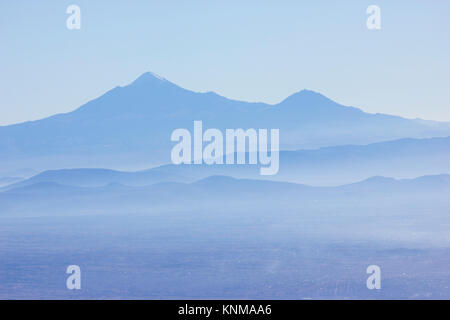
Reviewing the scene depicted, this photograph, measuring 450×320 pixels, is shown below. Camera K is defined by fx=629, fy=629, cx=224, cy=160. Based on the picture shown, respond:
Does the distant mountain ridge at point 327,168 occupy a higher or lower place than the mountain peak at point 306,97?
lower

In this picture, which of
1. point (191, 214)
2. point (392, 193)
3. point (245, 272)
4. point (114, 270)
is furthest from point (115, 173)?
point (392, 193)

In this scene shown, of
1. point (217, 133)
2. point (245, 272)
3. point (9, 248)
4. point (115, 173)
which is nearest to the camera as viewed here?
point (245, 272)

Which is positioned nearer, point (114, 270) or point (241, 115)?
point (114, 270)

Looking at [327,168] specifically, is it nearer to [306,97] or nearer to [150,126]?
[306,97]

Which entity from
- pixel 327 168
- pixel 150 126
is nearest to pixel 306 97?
pixel 327 168

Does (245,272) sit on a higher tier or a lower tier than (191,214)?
lower

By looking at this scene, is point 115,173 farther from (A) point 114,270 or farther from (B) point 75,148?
(A) point 114,270
